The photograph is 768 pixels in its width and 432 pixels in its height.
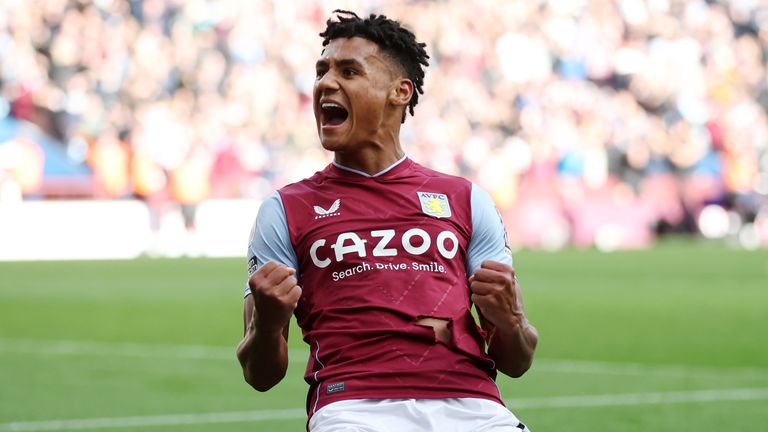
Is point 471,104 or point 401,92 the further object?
point 471,104

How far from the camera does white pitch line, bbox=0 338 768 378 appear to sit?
9094 mm

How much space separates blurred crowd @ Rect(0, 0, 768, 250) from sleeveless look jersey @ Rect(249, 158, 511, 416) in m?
20.8

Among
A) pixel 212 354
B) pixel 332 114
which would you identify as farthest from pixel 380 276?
pixel 212 354

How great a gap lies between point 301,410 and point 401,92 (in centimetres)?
380

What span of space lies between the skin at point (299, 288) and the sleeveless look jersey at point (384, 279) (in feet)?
0.20

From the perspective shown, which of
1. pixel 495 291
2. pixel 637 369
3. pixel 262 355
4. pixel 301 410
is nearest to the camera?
pixel 495 291

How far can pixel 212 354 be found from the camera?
10.3 meters

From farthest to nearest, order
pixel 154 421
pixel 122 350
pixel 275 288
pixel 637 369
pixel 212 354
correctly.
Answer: pixel 122 350, pixel 212 354, pixel 637 369, pixel 154 421, pixel 275 288

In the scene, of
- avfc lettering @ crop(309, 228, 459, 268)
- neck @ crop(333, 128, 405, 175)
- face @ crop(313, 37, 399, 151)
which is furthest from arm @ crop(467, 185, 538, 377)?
face @ crop(313, 37, 399, 151)

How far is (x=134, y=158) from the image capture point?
2512cm

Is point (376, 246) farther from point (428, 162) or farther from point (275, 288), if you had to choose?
point (428, 162)

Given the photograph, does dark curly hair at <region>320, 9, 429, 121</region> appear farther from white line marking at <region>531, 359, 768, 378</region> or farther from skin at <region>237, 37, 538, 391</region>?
white line marking at <region>531, 359, 768, 378</region>

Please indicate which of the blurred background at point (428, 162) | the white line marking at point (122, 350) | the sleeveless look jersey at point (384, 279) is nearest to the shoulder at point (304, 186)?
the sleeveless look jersey at point (384, 279)

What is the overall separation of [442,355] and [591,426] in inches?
133
